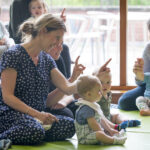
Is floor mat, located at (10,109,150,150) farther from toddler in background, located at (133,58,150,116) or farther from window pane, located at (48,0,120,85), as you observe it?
window pane, located at (48,0,120,85)

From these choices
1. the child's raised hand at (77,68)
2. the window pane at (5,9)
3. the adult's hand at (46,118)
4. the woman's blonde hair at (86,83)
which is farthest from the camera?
the window pane at (5,9)

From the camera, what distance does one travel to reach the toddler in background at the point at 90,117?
237 centimetres

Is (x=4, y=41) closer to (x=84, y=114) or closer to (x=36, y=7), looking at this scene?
(x=36, y=7)

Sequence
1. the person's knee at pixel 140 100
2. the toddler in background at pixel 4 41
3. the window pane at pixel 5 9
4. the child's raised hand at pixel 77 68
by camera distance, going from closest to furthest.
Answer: the child's raised hand at pixel 77 68 < the toddler in background at pixel 4 41 < the person's knee at pixel 140 100 < the window pane at pixel 5 9

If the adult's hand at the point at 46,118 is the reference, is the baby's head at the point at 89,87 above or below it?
above

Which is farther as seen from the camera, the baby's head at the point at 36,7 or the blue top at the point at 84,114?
the baby's head at the point at 36,7

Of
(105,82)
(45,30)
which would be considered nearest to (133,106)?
(105,82)

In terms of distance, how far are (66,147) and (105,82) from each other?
53 cm

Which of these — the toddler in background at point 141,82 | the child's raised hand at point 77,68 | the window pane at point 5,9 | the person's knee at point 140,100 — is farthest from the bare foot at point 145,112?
the window pane at point 5,9

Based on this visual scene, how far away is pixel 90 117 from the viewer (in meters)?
2.39

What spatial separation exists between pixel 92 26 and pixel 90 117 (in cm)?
165

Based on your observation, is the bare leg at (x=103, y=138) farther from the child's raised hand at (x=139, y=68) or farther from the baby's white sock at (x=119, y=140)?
the child's raised hand at (x=139, y=68)

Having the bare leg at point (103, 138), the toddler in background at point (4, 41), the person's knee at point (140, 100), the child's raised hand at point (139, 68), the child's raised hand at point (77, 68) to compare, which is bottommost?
the bare leg at point (103, 138)

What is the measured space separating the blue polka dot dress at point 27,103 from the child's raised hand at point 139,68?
857mm
